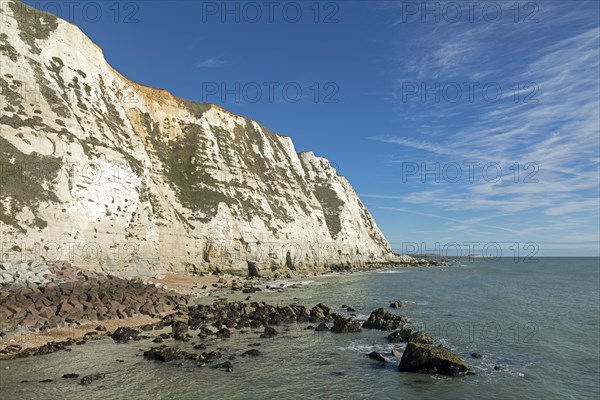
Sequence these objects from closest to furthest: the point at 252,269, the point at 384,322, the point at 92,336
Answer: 1. the point at 92,336
2. the point at 384,322
3. the point at 252,269

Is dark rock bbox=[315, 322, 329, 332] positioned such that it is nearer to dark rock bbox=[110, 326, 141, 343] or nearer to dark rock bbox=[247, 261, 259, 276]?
dark rock bbox=[110, 326, 141, 343]

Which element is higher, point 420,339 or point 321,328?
point 420,339

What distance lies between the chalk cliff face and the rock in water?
1181 inches

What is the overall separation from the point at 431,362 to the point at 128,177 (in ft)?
131

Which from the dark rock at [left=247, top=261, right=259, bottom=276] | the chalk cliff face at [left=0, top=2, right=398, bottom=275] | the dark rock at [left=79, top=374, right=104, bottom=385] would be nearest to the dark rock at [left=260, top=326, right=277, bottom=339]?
the dark rock at [left=79, top=374, right=104, bottom=385]

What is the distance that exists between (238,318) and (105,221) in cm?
2112

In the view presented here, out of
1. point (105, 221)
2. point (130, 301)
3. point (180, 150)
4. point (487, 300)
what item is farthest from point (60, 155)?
point (487, 300)

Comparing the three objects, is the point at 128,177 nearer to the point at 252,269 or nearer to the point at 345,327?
the point at 252,269

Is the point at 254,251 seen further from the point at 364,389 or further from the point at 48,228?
the point at 364,389

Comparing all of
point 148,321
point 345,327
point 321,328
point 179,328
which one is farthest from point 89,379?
point 345,327

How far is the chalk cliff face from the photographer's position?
34812 millimetres

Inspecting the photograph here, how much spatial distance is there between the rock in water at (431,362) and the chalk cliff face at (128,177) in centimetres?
2999

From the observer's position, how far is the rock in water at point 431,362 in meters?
16.3

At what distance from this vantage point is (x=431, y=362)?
16.5m
